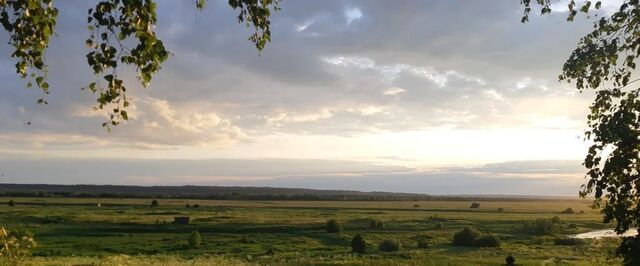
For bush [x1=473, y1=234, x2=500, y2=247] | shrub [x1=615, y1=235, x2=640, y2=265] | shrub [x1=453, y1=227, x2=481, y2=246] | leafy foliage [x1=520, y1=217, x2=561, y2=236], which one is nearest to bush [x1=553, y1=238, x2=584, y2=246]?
bush [x1=473, y1=234, x2=500, y2=247]

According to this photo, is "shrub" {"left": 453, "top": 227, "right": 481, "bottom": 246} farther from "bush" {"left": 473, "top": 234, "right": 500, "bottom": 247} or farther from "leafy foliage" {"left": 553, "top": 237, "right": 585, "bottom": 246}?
"leafy foliage" {"left": 553, "top": 237, "right": 585, "bottom": 246}

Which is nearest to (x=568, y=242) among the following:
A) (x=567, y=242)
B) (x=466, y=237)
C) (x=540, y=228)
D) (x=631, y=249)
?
(x=567, y=242)

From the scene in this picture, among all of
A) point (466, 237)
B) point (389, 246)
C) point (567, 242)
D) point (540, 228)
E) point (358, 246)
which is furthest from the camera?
point (540, 228)

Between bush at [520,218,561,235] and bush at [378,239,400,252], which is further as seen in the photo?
bush at [520,218,561,235]

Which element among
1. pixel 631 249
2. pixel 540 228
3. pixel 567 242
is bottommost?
pixel 567 242

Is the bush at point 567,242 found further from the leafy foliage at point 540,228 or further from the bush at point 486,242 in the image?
the leafy foliage at point 540,228

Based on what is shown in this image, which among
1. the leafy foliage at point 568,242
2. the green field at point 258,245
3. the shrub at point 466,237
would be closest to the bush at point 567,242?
the leafy foliage at point 568,242

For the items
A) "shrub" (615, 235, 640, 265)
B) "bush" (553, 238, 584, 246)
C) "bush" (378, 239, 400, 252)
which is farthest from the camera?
"bush" (553, 238, 584, 246)

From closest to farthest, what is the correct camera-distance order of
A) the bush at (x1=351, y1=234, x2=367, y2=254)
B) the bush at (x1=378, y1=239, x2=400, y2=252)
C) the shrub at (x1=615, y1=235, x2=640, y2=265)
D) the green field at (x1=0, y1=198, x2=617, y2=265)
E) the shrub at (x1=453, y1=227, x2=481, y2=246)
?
the shrub at (x1=615, y1=235, x2=640, y2=265) → the green field at (x1=0, y1=198, x2=617, y2=265) → the bush at (x1=351, y1=234, x2=367, y2=254) → the bush at (x1=378, y1=239, x2=400, y2=252) → the shrub at (x1=453, y1=227, x2=481, y2=246)

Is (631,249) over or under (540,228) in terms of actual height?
over

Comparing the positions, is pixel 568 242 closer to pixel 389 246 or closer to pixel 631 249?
pixel 389 246

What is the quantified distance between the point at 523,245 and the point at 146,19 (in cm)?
6087

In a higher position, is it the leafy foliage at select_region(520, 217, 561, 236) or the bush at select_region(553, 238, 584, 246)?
the leafy foliage at select_region(520, 217, 561, 236)

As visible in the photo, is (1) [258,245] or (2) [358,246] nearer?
(2) [358,246]
